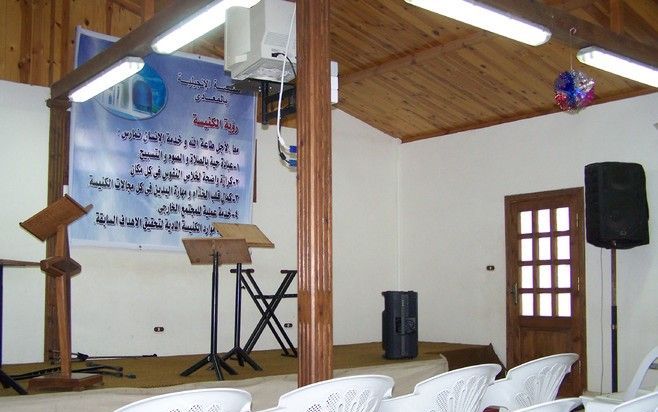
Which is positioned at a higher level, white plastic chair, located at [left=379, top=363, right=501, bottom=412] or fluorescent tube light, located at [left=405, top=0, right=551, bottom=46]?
fluorescent tube light, located at [left=405, top=0, right=551, bottom=46]

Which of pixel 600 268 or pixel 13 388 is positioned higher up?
pixel 600 268

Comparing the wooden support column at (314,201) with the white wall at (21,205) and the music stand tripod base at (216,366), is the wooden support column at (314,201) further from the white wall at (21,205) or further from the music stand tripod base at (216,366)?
the white wall at (21,205)

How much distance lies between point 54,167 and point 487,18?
14.5 feet

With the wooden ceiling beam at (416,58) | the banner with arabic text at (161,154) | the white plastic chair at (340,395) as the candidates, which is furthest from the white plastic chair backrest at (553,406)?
the banner with arabic text at (161,154)

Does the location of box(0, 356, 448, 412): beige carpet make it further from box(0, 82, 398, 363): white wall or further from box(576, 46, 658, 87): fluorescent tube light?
box(576, 46, 658, 87): fluorescent tube light

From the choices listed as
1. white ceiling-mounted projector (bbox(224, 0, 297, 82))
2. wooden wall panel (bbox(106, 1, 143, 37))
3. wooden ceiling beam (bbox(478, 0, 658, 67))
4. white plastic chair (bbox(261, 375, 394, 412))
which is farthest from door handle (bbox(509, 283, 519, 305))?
white plastic chair (bbox(261, 375, 394, 412))

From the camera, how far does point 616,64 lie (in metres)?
5.56

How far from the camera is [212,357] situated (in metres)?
5.42

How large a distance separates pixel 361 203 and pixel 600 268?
3.14 metres

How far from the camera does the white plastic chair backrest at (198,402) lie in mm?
2455

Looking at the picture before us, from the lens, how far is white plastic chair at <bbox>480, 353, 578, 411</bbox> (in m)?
3.67

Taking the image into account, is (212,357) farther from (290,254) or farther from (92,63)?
(290,254)

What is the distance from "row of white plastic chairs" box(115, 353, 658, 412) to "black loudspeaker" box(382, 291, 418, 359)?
10.2 feet

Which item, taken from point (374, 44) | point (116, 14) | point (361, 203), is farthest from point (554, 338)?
point (116, 14)
